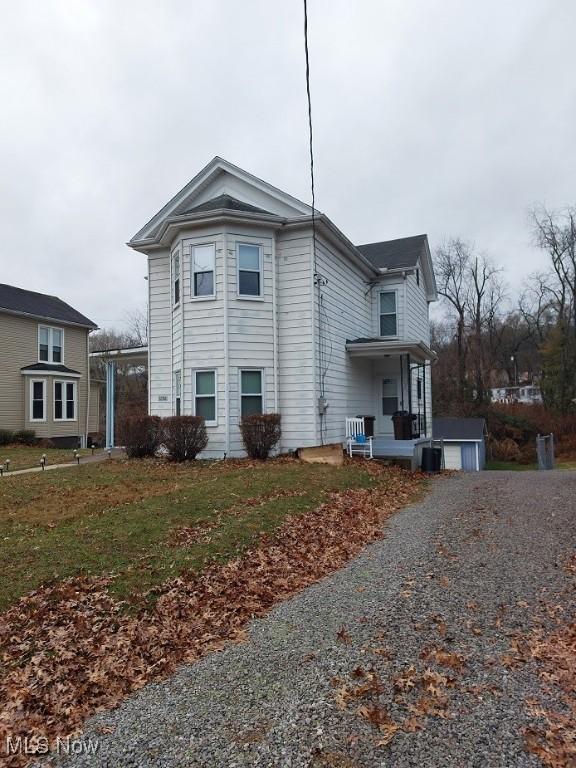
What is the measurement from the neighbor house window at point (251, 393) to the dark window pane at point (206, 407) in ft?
2.41

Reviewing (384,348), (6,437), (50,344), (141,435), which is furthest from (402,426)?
(50,344)

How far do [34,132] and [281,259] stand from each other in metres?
8.51

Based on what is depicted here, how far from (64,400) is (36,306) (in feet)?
15.4

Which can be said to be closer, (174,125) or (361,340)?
(174,125)

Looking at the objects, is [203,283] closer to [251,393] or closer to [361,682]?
[251,393]

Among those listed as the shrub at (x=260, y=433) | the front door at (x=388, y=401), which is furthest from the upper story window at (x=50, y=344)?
the front door at (x=388, y=401)

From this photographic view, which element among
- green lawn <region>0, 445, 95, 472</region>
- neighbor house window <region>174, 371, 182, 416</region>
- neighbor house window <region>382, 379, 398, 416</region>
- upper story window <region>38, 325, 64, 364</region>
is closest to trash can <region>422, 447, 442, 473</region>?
neighbor house window <region>382, 379, 398, 416</region>

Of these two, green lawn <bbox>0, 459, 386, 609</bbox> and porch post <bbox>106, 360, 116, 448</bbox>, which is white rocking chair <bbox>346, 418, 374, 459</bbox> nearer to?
green lawn <bbox>0, 459, 386, 609</bbox>

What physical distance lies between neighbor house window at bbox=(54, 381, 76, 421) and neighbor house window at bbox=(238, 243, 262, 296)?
14167mm

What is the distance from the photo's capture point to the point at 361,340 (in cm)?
1652

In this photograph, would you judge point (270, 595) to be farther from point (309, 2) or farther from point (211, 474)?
point (309, 2)

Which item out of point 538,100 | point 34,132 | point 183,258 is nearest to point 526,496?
point 183,258

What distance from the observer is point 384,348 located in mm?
14930

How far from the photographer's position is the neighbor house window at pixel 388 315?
1852 centimetres
